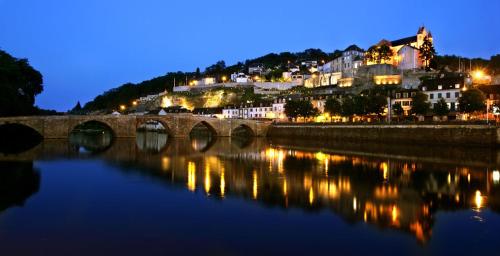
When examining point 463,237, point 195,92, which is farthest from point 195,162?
point 195,92

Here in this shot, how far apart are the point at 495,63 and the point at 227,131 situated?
50673 millimetres

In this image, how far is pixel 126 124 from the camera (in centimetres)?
5244

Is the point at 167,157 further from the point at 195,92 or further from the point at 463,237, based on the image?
the point at 195,92

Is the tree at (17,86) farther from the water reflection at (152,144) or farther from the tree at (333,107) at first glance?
the tree at (333,107)

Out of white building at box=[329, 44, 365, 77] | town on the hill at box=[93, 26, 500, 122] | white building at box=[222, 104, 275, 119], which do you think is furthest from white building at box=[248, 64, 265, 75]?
white building at box=[222, 104, 275, 119]

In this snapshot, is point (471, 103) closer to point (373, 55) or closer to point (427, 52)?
point (427, 52)

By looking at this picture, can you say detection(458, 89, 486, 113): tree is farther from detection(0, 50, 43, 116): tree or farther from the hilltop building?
detection(0, 50, 43, 116): tree

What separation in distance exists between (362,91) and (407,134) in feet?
96.9

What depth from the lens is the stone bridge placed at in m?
46.6

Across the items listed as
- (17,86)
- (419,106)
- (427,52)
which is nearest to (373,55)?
(427,52)

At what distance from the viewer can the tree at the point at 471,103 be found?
154 feet

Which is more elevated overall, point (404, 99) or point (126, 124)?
point (404, 99)

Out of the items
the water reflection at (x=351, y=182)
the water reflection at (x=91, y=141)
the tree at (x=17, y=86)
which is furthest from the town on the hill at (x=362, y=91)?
the tree at (x=17, y=86)

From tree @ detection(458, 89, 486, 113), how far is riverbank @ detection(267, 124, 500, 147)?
9.38 meters
